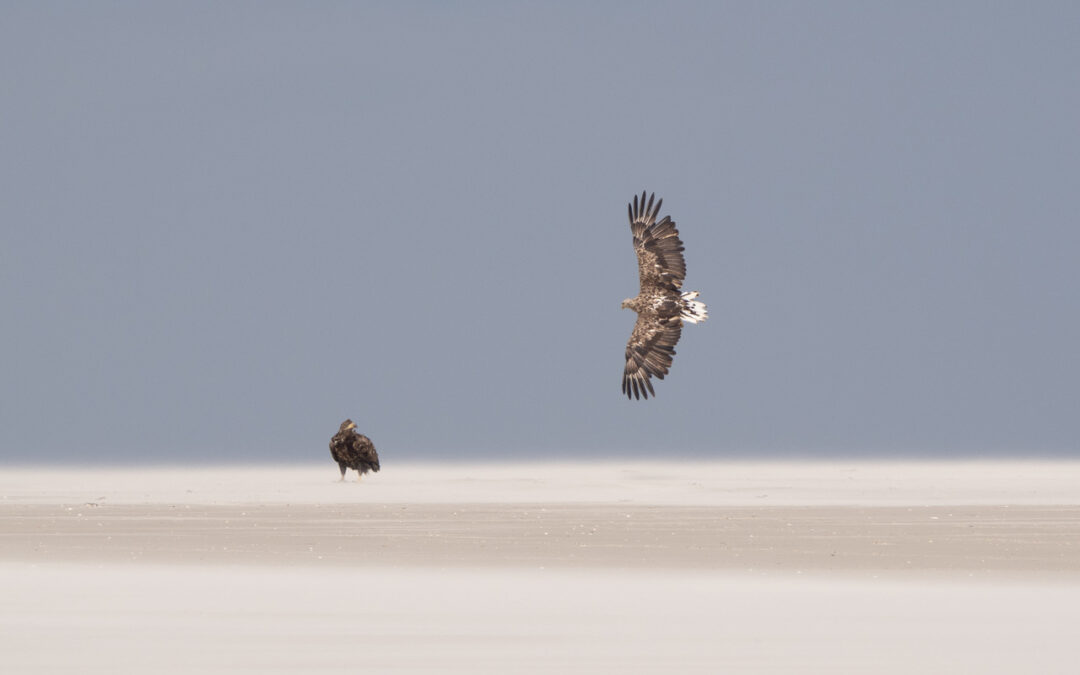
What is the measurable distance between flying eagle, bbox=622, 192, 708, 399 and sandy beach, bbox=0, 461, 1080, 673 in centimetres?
226

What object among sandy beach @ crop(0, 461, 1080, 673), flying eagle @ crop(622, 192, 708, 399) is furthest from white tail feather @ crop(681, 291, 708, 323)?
sandy beach @ crop(0, 461, 1080, 673)

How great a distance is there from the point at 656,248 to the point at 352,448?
13.2m

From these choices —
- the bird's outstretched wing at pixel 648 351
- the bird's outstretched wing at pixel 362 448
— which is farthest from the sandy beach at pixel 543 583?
the bird's outstretched wing at pixel 362 448

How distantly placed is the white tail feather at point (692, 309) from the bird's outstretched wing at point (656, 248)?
389mm

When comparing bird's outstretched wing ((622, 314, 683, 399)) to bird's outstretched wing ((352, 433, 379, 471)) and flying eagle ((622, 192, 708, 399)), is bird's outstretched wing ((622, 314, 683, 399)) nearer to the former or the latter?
flying eagle ((622, 192, 708, 399))

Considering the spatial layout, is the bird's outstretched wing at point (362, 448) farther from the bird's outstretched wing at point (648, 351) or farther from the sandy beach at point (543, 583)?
the bird's outstretched wing at point (648, 351)

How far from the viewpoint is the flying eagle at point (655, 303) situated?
95.5 feet

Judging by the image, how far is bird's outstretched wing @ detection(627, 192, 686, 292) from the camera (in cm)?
3014

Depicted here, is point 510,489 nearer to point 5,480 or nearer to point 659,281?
point 659,281

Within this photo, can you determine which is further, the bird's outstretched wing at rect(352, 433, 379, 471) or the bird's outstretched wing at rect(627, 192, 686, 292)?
the bird's outstretched wing at rect(352, 433, 379, 471)

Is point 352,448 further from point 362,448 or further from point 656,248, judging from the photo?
point 656,248

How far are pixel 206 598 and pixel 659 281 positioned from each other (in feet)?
48.4

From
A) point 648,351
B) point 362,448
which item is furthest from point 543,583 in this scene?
point 362,448

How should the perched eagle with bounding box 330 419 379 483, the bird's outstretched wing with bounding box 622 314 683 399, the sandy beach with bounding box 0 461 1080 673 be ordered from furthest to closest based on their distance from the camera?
the perched eagle with bounding box 330 419 379 483 → the bird's outstretched wing with bounding box 622 314 683 399 → the sandy beach with bounding box 0 461 1080 673
